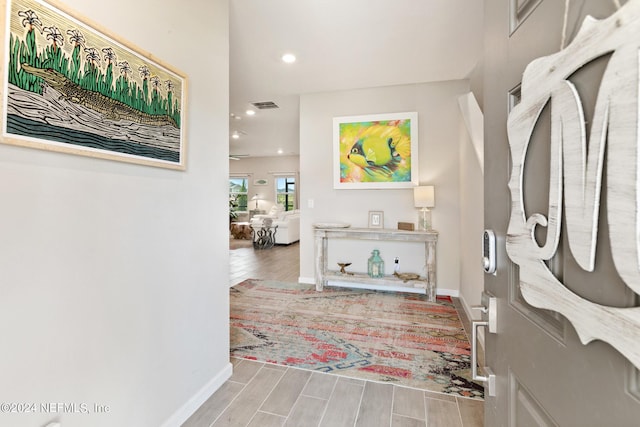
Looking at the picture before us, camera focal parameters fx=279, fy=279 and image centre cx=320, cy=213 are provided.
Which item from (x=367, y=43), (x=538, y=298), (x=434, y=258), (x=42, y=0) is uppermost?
(x=367, y=43)

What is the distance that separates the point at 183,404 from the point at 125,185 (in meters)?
1.22

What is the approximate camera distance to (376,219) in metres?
3.77

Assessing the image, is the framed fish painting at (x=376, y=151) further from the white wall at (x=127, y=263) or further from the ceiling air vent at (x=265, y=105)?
the white wall at (x=127, y=263)

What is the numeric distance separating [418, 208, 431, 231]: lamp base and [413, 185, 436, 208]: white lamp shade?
0.13 metres

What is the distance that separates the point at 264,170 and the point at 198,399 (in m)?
9.41

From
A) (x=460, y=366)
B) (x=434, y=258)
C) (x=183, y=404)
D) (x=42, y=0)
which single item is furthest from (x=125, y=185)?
(x=434, y=258)

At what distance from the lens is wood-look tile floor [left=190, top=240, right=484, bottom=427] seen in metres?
1.55

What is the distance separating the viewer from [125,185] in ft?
4.02

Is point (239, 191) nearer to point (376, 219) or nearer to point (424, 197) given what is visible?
point (376, 219)

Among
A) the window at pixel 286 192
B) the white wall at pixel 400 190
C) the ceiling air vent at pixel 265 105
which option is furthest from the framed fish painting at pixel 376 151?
the window at pixel 286 192

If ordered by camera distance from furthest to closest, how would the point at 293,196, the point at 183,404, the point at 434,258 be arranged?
1. the point at 293,196
2. the point at 434,258
3. the point at 183,404

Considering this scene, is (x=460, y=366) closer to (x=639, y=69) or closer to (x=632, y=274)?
(x=632, y=274)

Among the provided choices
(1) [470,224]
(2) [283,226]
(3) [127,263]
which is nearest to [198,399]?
(3) [127,263]

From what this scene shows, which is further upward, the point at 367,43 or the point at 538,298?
the point at 367,43
